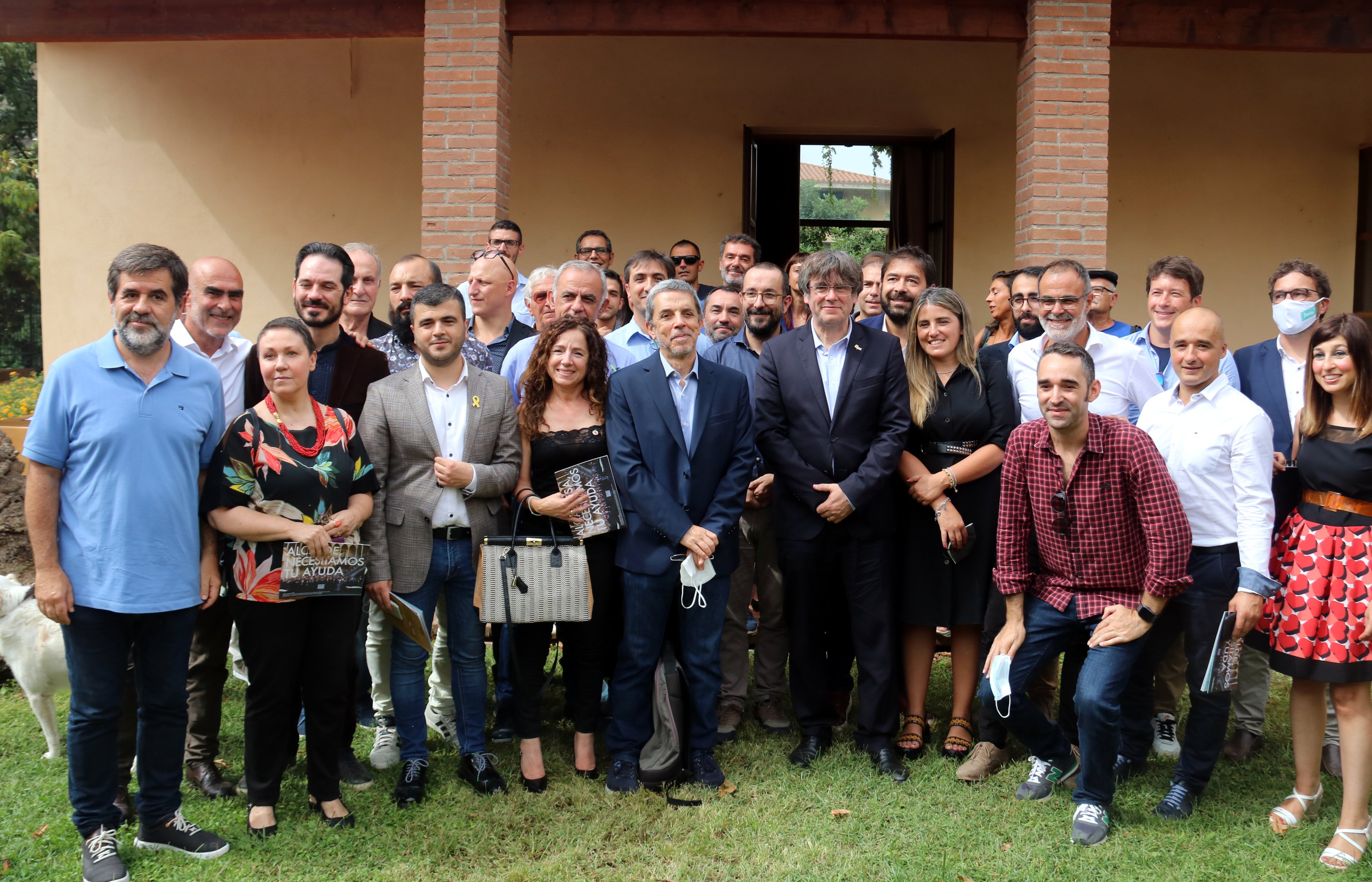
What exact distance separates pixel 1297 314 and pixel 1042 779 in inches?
93.3

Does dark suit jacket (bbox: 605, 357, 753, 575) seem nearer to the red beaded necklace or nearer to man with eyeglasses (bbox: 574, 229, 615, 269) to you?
the red beaded necklace

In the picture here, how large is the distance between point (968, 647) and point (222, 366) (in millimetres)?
3530

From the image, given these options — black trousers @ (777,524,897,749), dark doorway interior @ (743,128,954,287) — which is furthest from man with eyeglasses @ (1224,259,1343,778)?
dark doorway interior @ (743,128,954,287)

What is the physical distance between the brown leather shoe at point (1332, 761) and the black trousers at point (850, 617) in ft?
6.49

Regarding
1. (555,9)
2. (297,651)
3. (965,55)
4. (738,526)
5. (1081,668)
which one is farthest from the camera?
(965,55)

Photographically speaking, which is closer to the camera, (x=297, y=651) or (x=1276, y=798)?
(x=297, y=651)

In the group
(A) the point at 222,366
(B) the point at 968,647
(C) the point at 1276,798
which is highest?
(A) the point at 222,366

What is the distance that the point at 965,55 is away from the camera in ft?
30.3

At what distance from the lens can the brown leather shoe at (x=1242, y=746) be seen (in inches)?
181

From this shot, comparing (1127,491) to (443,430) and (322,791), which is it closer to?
(443,430)

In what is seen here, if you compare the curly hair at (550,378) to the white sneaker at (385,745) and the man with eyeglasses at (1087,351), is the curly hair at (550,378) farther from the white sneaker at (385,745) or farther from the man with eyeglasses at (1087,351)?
the man with eyeglasses at (1087,351)

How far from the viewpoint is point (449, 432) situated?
13.3 feet

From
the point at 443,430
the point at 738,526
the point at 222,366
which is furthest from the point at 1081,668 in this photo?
the point at 222,366

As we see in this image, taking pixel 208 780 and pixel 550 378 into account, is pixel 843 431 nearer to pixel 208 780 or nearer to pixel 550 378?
pixel 550 378
